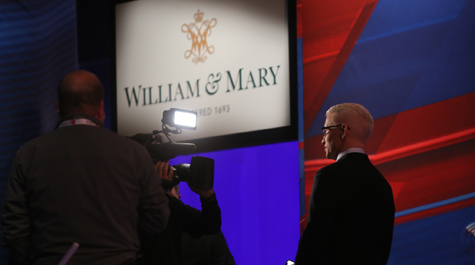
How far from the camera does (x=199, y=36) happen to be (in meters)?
3.69

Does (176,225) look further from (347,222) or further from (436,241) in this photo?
(436,241)

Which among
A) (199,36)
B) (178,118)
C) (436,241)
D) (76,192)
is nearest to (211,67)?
(199,36)

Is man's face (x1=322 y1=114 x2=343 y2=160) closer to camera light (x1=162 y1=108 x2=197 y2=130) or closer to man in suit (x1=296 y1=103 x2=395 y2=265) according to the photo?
man in suit (x1=296 y1=103 x2=395 y2=265)

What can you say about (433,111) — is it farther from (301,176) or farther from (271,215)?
(271,215)

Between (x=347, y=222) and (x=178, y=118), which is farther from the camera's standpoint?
(x=178, y=118)

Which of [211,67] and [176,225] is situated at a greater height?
[211,67]

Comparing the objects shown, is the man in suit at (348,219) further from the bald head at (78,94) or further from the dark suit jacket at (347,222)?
the bald head at (78,94)

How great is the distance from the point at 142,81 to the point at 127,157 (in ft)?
7.97

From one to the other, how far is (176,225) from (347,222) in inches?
30.3

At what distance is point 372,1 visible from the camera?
9.73 feet

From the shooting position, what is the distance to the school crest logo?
11.9 feet

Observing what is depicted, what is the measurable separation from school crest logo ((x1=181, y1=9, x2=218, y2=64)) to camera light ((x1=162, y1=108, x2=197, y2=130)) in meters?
1.48

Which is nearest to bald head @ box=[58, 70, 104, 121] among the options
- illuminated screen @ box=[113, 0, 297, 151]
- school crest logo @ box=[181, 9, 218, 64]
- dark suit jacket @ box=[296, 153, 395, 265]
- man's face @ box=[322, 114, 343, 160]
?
dark suit jacket @ box=[296, 153, 395, 265]

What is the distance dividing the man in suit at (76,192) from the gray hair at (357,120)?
99cm
